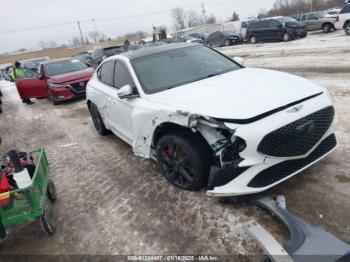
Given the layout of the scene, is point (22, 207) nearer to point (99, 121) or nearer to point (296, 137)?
point (296, 137)

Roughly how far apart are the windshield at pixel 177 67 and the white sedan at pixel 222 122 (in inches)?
0.5

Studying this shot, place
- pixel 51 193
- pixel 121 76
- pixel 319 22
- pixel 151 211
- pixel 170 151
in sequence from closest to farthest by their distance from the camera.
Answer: pixel 151 211
pixel 170 151
pixel 51 193
pixel 121 76
pixel 319 22

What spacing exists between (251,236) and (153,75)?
8.32ft

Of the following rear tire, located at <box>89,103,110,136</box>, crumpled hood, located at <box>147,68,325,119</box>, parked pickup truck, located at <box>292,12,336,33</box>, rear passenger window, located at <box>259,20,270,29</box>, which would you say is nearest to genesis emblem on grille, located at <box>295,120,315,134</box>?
crumpled hood, located at <box>147,68,325,119</box>

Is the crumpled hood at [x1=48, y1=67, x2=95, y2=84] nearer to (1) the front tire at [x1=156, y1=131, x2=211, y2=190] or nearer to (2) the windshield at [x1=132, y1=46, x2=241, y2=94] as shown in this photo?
(2) the windshield at [x1=132, y1=46, x2=241, y2=94]

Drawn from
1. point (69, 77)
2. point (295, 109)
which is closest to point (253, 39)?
point (69, 77)

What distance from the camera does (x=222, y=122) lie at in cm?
322

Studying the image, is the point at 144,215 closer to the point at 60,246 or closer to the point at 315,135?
the point at 60,246

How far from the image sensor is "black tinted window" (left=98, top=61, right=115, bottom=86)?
5.56 metres

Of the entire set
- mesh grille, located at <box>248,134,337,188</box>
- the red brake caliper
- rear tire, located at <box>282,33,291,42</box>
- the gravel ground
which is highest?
the red brake caliper

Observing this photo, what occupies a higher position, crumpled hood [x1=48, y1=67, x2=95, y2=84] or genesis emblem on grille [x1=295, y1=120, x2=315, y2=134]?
genesis emblem on grille [x1=295, y1=120, x2=315, y2=134]

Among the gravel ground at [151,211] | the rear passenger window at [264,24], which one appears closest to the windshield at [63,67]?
the gravel ground at [151,211]

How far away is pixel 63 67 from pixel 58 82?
1401mm

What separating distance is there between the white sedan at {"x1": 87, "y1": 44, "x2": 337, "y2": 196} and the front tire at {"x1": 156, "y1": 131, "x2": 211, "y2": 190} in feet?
0.04
